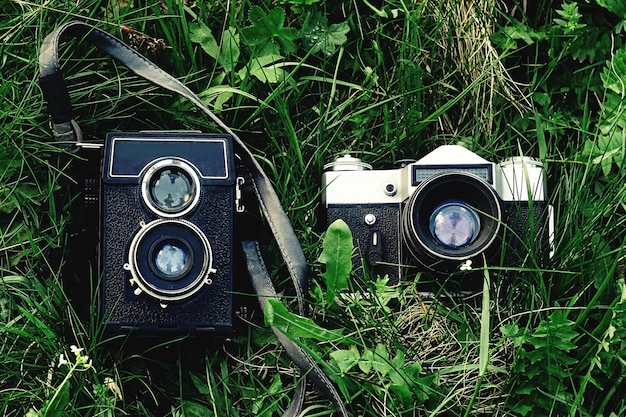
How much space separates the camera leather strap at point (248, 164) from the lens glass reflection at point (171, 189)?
0.16 metres

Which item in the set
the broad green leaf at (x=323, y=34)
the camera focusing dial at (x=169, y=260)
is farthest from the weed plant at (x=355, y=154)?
the camera focusing dial at (x=169, y=260)

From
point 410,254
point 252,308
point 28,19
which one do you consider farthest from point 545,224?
point 28,19

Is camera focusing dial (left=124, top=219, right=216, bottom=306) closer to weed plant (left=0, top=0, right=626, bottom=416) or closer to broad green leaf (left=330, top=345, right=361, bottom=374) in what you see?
weed plant (left=0, top=0, right=626, bottom=416)

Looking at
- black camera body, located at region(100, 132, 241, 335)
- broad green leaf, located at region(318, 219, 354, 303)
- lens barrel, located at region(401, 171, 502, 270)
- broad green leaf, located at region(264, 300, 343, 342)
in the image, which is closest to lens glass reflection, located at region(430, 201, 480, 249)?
lens barrel, located at region(401, 171, 502, 270)

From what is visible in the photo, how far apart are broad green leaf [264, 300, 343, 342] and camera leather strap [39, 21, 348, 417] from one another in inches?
1.7

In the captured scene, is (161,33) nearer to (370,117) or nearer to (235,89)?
(235,89)

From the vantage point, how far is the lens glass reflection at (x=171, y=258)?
175 cm

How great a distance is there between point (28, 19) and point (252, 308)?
0.80 meters

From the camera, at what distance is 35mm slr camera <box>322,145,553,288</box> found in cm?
179

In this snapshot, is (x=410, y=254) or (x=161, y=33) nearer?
(x=410, y=254)

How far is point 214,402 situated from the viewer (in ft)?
5.98

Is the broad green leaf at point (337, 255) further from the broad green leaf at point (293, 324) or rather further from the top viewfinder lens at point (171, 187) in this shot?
the top viewfinder lens at point (171, 187)

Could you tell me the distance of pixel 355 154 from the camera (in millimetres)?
2025

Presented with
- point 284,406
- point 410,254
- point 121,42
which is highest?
point 121,42
